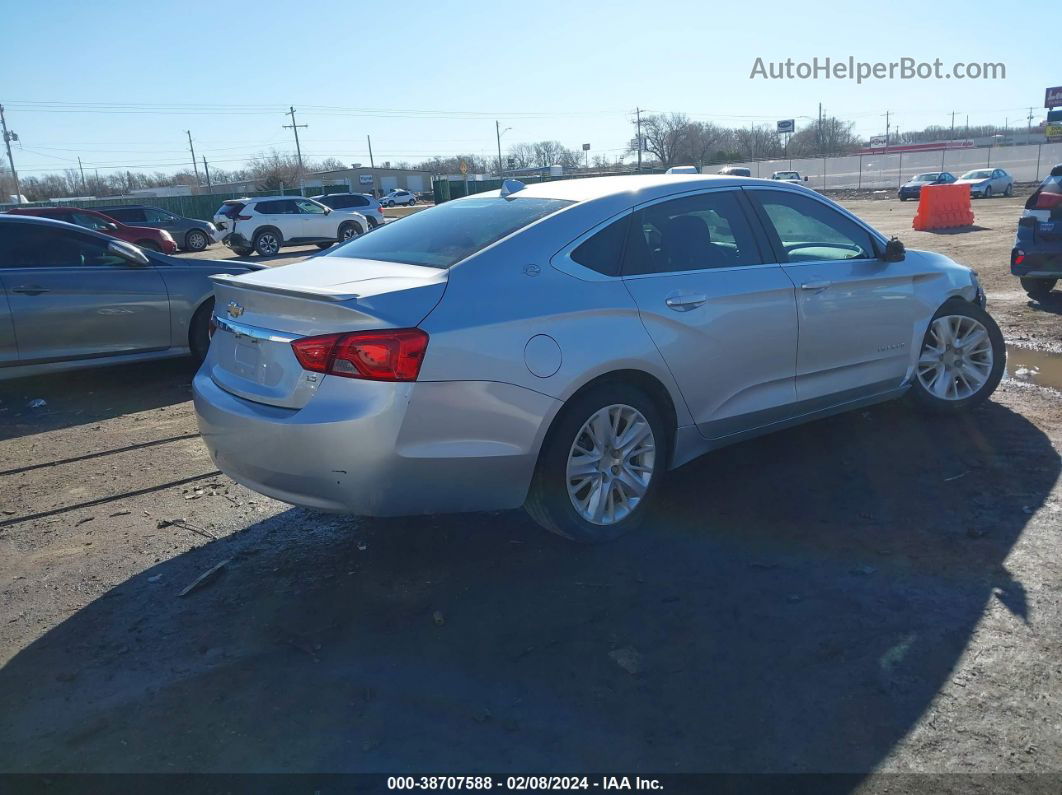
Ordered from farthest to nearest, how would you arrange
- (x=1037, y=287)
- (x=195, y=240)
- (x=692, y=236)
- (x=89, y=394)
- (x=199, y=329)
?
1. (x=195, y=240)
2. (x=1037, y=287)
3. (x=199, y=329)
4. (x=89, y=394)
5. (x=692, y=236)

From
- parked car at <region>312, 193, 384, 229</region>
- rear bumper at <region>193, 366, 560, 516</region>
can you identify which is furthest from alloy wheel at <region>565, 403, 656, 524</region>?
parked car at <region>312, 193, 384, 229</region>

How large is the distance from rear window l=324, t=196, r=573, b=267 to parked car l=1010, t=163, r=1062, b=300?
7.23 m

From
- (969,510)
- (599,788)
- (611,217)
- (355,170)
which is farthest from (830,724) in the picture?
(355,170)

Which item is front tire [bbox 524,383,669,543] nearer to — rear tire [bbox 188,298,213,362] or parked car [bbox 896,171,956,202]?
rear tire [bbox 188,298,213,362]

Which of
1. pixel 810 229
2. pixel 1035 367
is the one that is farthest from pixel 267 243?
pixel 810 229

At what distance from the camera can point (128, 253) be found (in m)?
7.69

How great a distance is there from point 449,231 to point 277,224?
2277 cm

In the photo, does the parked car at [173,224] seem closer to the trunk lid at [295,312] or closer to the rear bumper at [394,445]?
the trunk lid at [295,312]

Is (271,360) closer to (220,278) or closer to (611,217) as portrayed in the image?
(220,278)

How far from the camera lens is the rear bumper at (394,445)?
337 centimetres

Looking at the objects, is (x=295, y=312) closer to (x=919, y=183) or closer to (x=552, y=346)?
(x=552, y=346)

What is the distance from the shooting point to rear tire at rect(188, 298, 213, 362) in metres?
7.87

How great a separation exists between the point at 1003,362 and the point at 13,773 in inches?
233

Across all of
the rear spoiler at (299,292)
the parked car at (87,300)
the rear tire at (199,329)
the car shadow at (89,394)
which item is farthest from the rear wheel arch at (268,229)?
the rear spoiler at (299,292)
